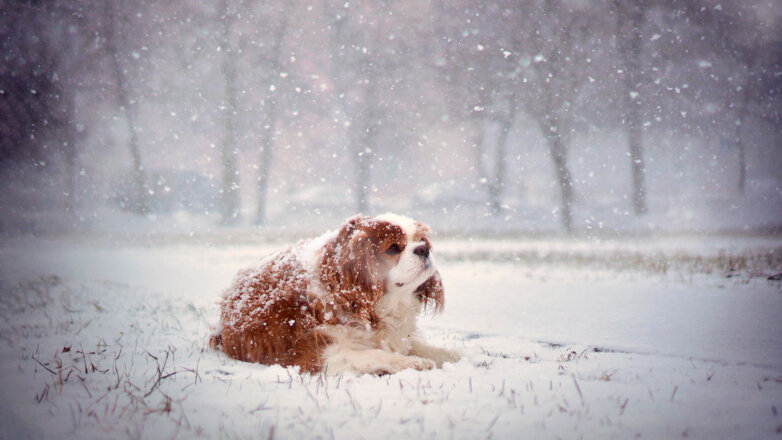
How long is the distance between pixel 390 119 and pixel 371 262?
1740 cm

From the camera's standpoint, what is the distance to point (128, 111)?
2023cm

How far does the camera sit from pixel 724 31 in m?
13.1

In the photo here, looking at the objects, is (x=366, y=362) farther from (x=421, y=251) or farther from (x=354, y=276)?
(x=421, y=251)

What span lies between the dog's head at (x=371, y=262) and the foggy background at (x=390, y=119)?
1375 centimetres

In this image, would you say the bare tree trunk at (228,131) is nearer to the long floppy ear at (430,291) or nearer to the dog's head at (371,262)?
the long floppy ear at (430,291)

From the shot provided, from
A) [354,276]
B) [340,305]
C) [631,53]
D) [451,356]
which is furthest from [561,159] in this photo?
[340,305]

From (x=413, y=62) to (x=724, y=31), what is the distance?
35.8 ft

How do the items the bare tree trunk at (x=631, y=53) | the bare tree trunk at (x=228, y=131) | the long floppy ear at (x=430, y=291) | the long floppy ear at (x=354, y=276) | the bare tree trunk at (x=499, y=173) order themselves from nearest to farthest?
1. the long floppy ear at (x=354, y=276)
2. the long floppy ear at (x=430, y=291)
3. the bare tree trunk at (x=631, y=53)
4. the bare tree trunk at (x=499, y=173)
5. the bare tree trunk at (x=228, y=131)

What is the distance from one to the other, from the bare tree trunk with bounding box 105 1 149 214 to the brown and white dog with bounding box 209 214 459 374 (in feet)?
62.7

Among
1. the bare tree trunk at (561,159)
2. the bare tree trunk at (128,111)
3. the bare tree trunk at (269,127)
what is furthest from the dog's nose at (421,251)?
the bare tree trunk at (128,111)

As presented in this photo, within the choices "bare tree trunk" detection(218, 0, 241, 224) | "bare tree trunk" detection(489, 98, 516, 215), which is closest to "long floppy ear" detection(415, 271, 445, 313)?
"bare tree trunk" detection(489, 98, 516, 215)

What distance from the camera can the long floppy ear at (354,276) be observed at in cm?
350

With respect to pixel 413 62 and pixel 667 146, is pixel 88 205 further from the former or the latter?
pixel 667 146

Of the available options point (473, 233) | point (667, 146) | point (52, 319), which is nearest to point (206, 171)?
point (473, 233)
